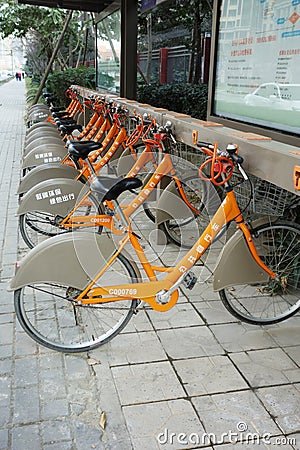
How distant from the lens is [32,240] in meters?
4.35

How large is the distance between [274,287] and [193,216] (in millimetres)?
865

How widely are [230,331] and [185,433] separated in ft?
3.18

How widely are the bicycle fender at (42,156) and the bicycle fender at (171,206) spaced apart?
1.57 metres

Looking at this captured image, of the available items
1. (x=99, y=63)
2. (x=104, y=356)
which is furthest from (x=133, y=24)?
(x=104, y=356)

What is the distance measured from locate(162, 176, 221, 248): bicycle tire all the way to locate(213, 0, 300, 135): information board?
2.20ft

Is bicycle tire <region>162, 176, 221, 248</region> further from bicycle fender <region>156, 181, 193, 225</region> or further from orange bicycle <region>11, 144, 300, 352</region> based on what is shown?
orange bicycle <region>11, 144, 300, 352</region>

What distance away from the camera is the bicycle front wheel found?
300cm

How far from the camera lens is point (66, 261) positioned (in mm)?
2625

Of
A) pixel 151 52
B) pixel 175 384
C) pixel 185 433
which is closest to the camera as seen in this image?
pixel 185 433

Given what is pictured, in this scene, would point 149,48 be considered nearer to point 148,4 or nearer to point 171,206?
point 148,4

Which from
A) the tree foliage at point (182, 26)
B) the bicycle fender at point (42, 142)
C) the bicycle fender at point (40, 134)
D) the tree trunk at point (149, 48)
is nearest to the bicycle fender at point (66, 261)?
the bicycle fender at point (42, 142)

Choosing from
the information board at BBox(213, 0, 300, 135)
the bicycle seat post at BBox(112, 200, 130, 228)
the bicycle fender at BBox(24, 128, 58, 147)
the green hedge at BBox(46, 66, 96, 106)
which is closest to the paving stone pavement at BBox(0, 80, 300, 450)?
the bicycle seat post at BBox(112, 200, 130, 228)

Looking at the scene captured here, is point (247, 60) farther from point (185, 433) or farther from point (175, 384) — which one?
point (185, 433)

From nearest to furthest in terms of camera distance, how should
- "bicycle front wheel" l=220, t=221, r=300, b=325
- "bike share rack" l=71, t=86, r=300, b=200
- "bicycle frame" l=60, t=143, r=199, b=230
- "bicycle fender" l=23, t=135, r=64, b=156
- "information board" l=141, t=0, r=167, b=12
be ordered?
"bike share rack" l=71, t=86, r=300, b=200
"bicycle front wheel" l=220, t=221, r=300, b=325
"bicycle frame" l=60, t=143, r=199, b=230
"bicycle fender" l=23, t=135, r=64, b=156
"information board" l=141, t=0, r=167, b=12
